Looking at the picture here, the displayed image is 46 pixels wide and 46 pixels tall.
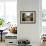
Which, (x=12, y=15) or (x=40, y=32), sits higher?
(x=12, y=15)

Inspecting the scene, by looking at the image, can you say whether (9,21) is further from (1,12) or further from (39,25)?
(39,25)

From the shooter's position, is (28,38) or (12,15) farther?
(12,15)

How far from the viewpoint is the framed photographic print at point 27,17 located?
534 cm

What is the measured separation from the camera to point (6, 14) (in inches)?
284

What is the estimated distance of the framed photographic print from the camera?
17.5 ft

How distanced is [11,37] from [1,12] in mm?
2169

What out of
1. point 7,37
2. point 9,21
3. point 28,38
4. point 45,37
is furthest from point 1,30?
point 45,37

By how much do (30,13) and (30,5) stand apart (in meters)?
0.31

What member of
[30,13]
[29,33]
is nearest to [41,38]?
[29,33]

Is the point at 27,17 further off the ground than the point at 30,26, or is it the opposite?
the point at 27,17

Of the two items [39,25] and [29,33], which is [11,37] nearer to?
[29,33]

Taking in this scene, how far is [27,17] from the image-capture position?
17.6 feet

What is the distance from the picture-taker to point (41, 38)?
536cm

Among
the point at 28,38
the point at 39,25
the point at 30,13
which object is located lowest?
the point at 28,38
